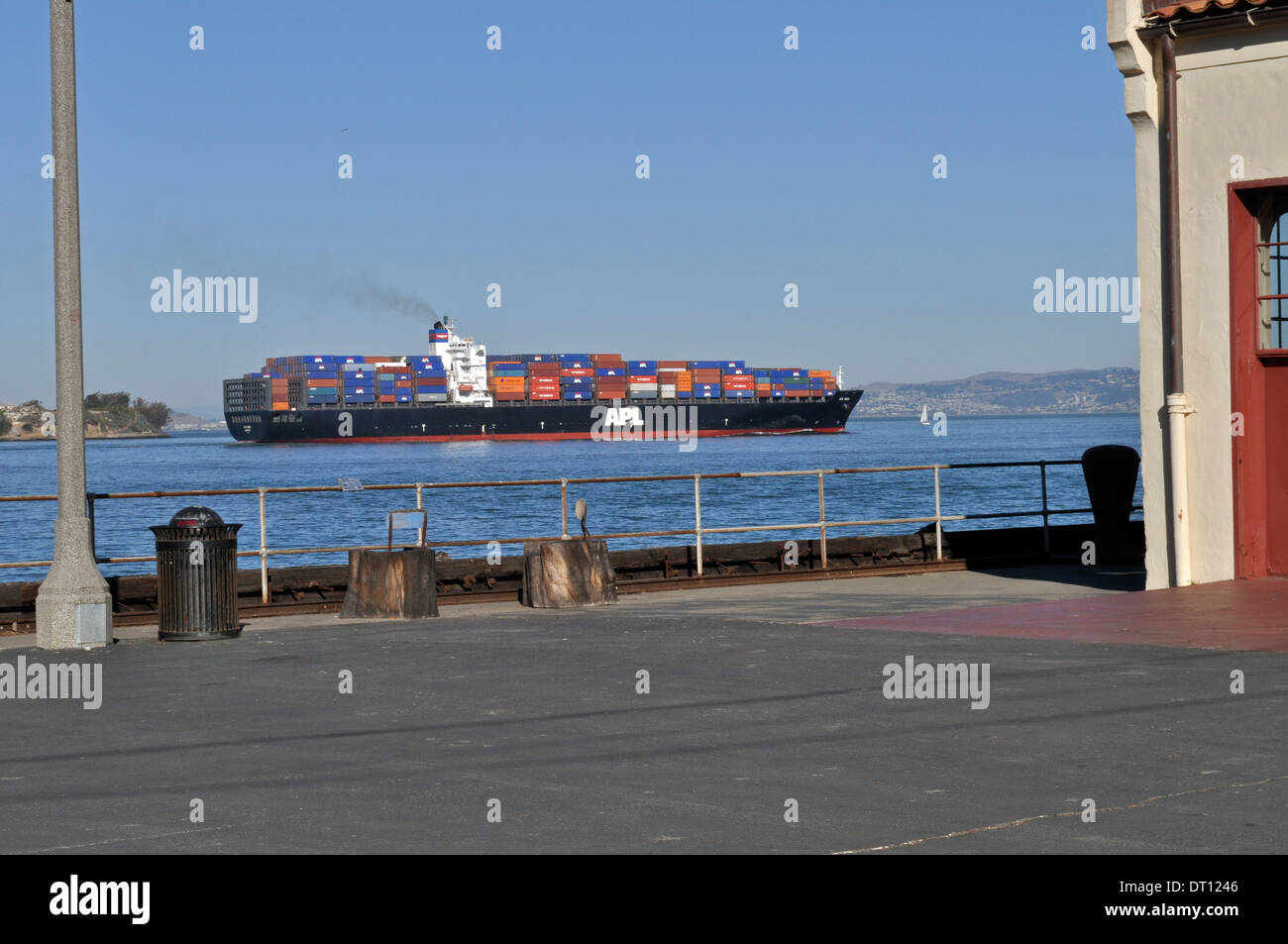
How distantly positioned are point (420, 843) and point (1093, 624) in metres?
8.23

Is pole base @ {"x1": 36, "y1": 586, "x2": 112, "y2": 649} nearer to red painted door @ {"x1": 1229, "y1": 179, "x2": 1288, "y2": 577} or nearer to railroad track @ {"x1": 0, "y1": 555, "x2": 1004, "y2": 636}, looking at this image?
railroad track @ {"x1": 0, "y1": 555, "x2": 1004, "y2": 636}

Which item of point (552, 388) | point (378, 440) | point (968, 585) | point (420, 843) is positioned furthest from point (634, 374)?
point (420, 843)

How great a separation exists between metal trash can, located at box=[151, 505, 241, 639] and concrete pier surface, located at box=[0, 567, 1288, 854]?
0.32m

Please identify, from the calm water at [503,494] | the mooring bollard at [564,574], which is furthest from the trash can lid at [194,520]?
the calm water at [503,494]

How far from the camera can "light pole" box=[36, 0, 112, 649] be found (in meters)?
12.9

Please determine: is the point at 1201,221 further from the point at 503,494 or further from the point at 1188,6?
the point at 503,494

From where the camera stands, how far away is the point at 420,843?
6035 millimetres

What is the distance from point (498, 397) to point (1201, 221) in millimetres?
146604

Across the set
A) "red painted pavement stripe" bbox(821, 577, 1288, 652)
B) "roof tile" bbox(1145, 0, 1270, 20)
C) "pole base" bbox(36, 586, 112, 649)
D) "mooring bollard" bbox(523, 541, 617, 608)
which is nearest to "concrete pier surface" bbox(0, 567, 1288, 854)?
"red painted pavement stripe" bbox(821, 577, 1288, 652)

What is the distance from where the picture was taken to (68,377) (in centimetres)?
1309

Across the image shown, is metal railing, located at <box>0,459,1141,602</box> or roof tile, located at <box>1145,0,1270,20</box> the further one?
metal railing, located at <box>0,459,1141,602</box>

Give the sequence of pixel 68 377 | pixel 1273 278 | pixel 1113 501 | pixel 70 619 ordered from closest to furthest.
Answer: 1. pixel 70 619
2. pixel 68 377
3. pixel 1273 278
4. pixel 1113 501

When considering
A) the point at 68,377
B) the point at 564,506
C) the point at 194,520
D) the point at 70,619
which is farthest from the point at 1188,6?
the point at 70,619
